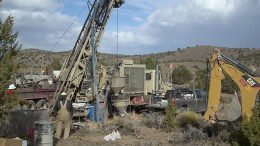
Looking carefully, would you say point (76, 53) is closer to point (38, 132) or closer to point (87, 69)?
point (87, 69)

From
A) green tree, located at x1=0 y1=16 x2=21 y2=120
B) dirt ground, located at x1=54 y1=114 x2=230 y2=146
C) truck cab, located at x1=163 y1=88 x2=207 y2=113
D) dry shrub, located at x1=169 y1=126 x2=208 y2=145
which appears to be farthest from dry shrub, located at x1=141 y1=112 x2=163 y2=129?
green tree, located at x1=0 y1=16 x2=21 y2=120

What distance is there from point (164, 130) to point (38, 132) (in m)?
6.53

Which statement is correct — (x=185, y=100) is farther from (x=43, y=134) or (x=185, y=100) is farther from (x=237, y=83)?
(x=43, y=134)

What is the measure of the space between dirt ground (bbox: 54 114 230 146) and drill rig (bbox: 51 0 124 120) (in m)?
2.02

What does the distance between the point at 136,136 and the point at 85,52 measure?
17.6 ft

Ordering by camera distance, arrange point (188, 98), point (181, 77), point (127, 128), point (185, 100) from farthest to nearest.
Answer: point (181, 77), point (188, 98), point (185, 100), point (127, 128)

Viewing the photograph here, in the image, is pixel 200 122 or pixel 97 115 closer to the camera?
pixel 200 122

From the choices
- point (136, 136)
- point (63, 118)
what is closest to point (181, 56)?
point (136, 136)

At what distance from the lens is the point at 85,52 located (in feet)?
62.5

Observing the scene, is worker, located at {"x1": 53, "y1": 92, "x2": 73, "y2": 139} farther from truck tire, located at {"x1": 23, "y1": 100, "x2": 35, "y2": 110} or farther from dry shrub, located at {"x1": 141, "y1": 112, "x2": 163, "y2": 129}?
truck tire, located at {"x1": 23, "y1": 100, "x2": 35, "y2": 110}

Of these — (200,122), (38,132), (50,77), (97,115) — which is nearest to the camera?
(38,132)

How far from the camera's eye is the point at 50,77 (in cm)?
2611

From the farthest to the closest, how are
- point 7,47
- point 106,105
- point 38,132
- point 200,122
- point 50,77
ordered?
point 50,77, point 106,105, point 200,122, point 38,132, point 7,47

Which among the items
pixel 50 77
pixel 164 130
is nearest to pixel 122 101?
pixel 164 130
